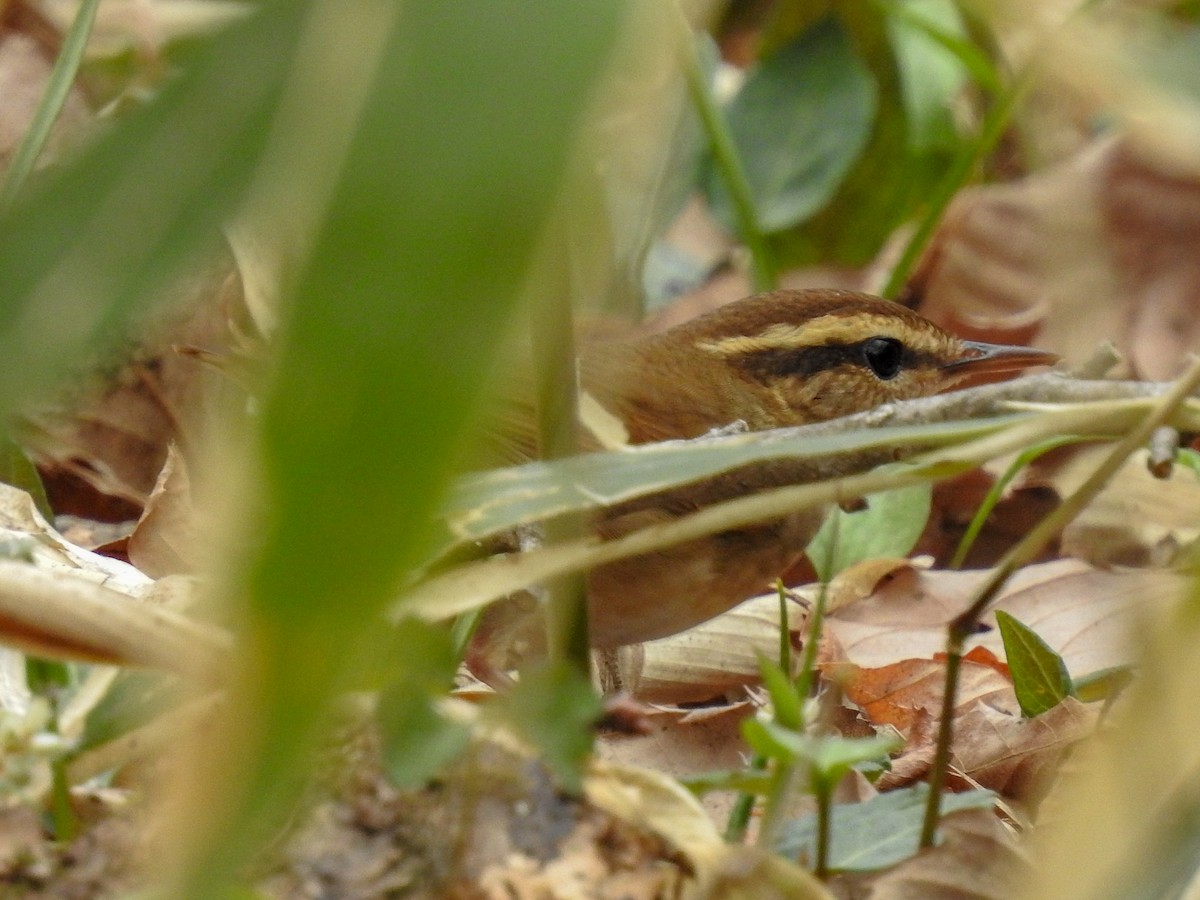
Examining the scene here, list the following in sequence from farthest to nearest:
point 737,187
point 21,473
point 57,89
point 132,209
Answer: point 737,187
point 21,473
point 57,89
point 132,209

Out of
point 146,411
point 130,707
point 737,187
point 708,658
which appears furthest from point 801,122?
point 130,707

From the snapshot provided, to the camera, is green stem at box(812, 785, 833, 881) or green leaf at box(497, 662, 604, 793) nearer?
green leaf at box(497, 662, 604, 793)

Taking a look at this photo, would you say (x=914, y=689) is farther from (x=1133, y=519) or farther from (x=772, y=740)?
(x=772, y=740)

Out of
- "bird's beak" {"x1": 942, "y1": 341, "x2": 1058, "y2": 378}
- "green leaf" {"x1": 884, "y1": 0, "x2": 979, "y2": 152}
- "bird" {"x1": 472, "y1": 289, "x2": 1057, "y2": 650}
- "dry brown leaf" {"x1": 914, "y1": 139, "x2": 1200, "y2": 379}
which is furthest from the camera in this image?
"green leaf" {"x1": 884, "y1": 0, "x2": 979, "y2": 152}

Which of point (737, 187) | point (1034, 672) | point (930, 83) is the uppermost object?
point (930, 83)

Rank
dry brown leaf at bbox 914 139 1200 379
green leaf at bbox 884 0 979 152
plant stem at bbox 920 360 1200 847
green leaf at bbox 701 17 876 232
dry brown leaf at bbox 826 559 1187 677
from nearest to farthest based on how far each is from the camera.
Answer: plant stem at bbox 920 360 1200 847 < dry brown leaf at bbox 826 559 1187 677 < dry brown leaf at bbox 914 139 1200 379 < green leaf at bbox 701 17 876 232 < green leaf at bbox 884 0 979 152

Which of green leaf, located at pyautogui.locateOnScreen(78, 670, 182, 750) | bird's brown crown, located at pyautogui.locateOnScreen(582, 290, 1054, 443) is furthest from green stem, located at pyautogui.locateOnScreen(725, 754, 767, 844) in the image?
bird's brown crown, located at pyautogui.locateOnScreen(582, 290, 1054, 443)

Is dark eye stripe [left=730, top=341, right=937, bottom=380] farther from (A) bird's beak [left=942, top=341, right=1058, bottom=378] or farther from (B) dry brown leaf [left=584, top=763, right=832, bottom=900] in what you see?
(B) dry brown leaf [left=584, top=763, right=832, bottom=900]

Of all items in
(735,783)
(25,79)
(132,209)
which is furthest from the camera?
(25,79)
